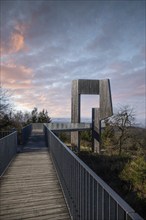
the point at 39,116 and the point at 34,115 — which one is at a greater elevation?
the point at 34,115

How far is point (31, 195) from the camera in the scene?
21.3ft

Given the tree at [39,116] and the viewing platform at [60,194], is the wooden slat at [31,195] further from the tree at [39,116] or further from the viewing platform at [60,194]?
the tree at [39,116]

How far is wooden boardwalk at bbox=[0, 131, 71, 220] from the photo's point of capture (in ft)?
17.3

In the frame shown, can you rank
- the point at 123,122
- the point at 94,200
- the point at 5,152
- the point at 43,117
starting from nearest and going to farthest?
the point at 94,200 < the point at 5,152 < the point at 123,122 < the point at 43,117

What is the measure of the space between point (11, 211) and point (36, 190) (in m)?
1.56

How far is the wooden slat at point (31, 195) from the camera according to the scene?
528cm

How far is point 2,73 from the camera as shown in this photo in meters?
30.6

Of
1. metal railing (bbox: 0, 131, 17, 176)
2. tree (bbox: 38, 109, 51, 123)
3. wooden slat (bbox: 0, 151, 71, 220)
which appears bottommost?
wooden slat (bbox: 0, 151, 71, 220)

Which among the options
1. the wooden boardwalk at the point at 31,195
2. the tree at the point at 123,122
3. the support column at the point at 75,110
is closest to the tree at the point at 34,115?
the tree at the point at 123,122

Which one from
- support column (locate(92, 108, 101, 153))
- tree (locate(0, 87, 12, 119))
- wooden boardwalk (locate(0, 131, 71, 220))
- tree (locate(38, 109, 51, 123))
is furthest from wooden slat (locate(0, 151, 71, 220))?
tree (locate(38, 109, 51, 123))

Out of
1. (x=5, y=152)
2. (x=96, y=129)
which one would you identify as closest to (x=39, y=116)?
(x=96, y=129)

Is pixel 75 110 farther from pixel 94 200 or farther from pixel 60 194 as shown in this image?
pixel 94 200

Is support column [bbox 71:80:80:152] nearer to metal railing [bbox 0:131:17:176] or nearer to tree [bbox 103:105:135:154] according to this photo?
tree [bbox 103:105:135:154]

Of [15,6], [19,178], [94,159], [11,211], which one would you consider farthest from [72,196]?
[94,159]
